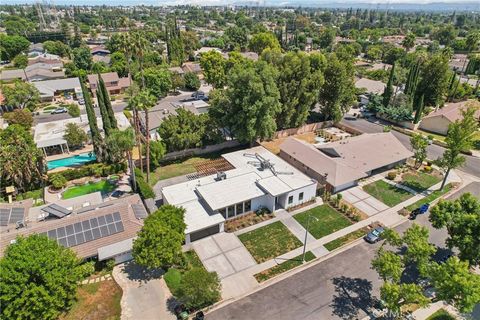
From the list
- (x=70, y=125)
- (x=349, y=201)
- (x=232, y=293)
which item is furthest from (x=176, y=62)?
(x=232, y=293)

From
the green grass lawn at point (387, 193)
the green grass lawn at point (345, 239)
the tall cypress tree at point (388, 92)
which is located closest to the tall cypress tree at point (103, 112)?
the green grass lawn at point (345, 239)

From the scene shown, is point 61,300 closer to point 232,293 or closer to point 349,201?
point 232,293

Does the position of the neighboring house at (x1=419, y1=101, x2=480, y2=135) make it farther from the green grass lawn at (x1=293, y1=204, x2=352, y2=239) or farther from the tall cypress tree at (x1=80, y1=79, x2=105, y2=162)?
the tall cypress tree at (x1=80, y1=79, x2=105, y2=162)

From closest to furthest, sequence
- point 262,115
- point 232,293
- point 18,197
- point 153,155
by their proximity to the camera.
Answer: point 232,293 → point 18,197 → point 153,155 → point 262,115

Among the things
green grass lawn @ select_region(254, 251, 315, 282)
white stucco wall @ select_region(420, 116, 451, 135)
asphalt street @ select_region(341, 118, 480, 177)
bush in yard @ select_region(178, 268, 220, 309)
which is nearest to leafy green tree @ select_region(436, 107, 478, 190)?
asphalt street @ select_region(341, 118, 480, 177)

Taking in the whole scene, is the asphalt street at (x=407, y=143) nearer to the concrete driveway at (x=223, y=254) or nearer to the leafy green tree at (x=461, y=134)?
the leafy green tree at (x=461, y=134)

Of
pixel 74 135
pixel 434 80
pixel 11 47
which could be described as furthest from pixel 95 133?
pixel 11 47
